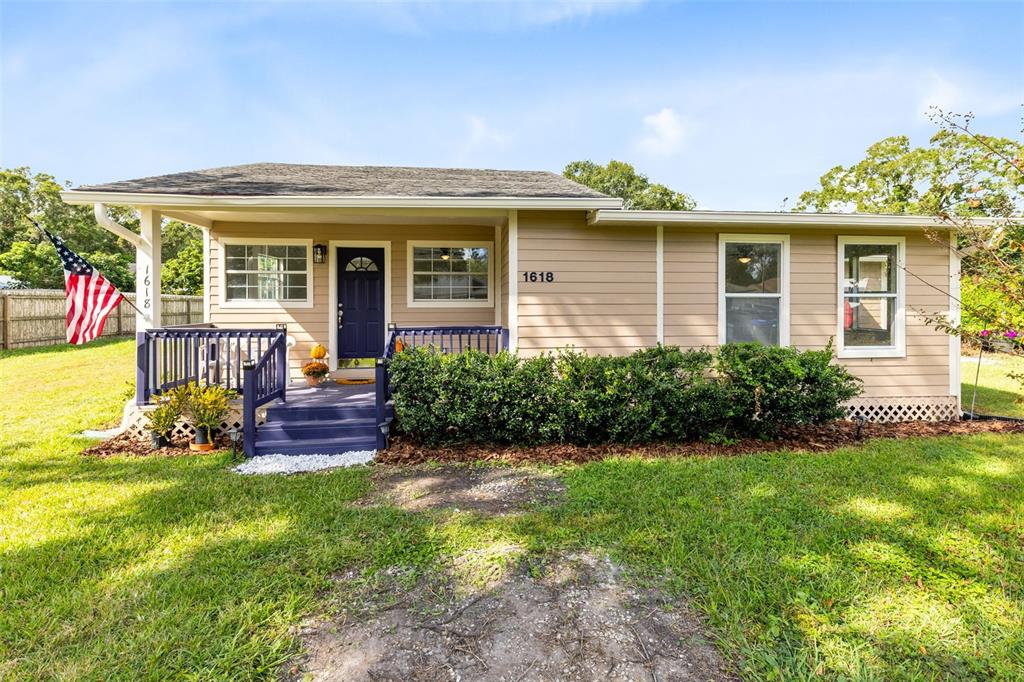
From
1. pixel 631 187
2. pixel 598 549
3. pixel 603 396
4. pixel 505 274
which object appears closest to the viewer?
pixel 598 549

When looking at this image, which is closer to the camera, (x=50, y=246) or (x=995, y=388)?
(x=995, y=388)

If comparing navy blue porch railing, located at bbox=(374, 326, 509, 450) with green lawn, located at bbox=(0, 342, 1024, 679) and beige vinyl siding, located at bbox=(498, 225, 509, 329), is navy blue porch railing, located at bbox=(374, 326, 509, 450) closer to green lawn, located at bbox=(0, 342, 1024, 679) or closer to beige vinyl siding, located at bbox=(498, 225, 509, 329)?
beige vinyl siding, located at bbox=(498, 225, 509, 329)

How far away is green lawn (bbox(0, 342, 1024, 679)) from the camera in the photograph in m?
2.01

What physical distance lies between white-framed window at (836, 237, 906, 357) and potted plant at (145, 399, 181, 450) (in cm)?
839

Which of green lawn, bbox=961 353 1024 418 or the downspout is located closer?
the downspout

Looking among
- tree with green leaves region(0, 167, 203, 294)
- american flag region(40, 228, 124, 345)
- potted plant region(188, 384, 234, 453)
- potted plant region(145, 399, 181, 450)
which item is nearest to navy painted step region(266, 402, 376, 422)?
potted plant region(188, 384, 234, 453)

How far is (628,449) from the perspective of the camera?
16.0 feet

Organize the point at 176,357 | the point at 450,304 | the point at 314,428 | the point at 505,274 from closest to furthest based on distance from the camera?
the point at 314,428 < the point at 176,357 < the point at 505,274 < the point at 450,304

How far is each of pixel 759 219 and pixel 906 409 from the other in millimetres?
3479

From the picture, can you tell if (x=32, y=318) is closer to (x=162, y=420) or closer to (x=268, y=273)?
(x=268, y=273)

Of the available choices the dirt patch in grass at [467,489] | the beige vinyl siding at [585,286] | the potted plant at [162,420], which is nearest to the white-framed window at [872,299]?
the beige vinyl siding at [585,286]

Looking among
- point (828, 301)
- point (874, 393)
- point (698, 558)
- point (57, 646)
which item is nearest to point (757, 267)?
point (828, 301)

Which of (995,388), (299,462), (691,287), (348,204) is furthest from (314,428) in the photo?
(995,388)

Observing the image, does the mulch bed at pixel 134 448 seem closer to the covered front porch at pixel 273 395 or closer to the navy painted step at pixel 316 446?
the covered front porch at pixel 273 395
